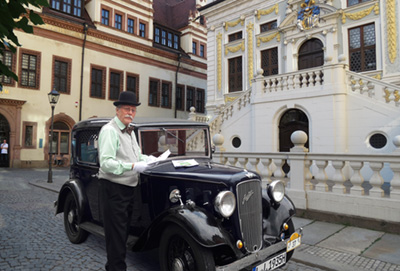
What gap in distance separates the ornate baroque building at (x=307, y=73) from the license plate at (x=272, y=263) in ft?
14.5

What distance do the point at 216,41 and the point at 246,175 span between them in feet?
57.3

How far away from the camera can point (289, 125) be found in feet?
37.1

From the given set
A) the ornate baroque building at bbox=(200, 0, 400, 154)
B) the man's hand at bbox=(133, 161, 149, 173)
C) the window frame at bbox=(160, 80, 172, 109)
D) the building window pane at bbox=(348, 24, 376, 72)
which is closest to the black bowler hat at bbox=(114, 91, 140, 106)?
the man's hand at bbox=(133, 161, 149, 173)

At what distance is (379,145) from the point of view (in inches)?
373

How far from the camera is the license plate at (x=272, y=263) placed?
2785 millimetres

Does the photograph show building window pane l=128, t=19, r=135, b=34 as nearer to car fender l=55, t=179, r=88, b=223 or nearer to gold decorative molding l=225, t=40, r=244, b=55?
gold decorative molding l=225, t=40, r=244, b=55

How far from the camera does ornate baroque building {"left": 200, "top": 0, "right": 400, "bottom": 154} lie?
9711 mm

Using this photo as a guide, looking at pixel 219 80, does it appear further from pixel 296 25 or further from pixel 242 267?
pixel 242 267

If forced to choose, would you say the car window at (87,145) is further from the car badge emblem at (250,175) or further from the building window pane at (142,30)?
the building window pane at (142,30)

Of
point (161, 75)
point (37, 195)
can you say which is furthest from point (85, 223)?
point (161, 75)

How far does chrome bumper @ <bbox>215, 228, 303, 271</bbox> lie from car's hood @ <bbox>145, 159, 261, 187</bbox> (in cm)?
74

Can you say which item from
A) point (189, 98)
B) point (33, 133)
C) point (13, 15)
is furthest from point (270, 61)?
point (33, 133)

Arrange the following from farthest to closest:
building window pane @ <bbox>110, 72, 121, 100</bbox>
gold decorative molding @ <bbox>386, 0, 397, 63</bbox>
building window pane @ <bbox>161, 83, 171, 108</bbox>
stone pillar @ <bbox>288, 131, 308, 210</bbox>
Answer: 1. building window pane @ <bbox>161, 83, 171, 108</bbox>
2. building window pane @ <bbox>110, 72, 121, 100</bbox>
3. gold decorative molding @ <bbox>386, 0, 397, 63</bbox>
4. stone pillar @ <bbox>288, 131, 308, 210</bbox>

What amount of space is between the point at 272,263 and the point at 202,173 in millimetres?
1182
